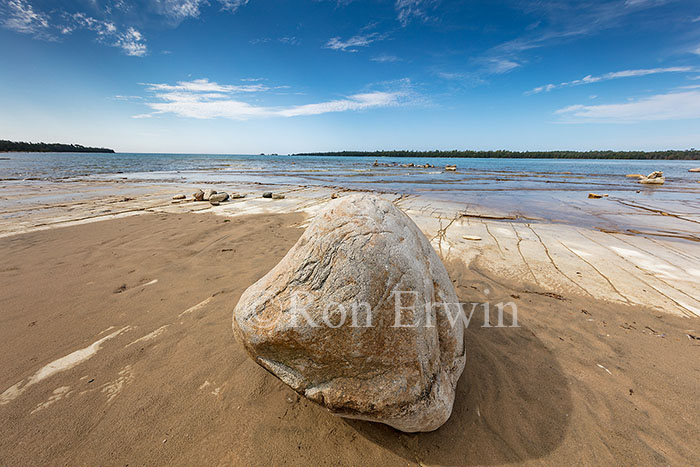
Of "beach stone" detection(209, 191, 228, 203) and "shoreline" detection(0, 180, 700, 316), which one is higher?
"beach stone" detection(209, 191, 228, 203)

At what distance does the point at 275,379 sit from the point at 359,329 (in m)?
1.29

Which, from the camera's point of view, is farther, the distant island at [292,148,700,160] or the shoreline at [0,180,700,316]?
the distant island at [292,148,700,160]

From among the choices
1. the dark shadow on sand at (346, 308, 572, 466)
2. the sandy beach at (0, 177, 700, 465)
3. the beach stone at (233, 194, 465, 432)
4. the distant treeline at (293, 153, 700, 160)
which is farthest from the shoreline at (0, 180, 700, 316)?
the distant treeline at (293, 153, 700, 160)

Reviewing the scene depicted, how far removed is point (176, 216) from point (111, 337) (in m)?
6.90

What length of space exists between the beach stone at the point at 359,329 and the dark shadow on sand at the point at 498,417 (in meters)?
0.21

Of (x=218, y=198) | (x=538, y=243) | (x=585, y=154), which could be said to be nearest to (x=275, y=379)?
(x=538, y=243)

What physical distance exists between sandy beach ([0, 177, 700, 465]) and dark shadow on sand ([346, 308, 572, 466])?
0.01 metres

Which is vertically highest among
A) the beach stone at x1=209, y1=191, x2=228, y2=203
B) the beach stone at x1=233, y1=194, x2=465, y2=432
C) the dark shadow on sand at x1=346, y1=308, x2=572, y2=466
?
the beach stone at x1=233, y1=194, x2=465, y2=432

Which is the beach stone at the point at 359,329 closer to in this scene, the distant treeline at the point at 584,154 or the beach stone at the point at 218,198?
the beach stone at the point at 218,198

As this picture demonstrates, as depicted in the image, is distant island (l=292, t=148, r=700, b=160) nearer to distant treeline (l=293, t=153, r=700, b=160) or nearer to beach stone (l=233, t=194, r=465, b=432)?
distant treeline (l=293, t=153, r=700, b=160)

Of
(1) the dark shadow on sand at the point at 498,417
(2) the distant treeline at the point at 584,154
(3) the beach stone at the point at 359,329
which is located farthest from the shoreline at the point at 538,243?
(2) the distant treeline at the point at 584,154

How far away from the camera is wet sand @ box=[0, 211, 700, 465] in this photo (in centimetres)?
207

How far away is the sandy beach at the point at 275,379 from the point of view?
2.08m

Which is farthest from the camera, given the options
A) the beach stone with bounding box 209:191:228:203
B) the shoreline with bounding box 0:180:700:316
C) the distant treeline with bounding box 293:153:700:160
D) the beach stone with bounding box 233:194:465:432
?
the distant treeline with bounding box 293:153:700:160
